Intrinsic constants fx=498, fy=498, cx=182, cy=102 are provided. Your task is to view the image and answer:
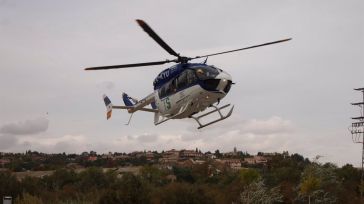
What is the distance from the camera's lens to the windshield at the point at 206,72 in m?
22.2

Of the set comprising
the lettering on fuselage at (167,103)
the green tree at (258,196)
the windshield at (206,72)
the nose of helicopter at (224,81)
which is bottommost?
the green tree at (258,196)

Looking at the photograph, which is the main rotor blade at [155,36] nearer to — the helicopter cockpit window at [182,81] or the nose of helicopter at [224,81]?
the helicopter cockpit window at [182,81]

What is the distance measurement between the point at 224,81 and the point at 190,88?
1.65 m

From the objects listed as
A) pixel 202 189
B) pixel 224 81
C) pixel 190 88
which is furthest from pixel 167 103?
pixel 202 189

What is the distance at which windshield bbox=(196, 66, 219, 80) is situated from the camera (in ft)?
72.8

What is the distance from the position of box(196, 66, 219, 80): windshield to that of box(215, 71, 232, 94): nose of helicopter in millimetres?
207

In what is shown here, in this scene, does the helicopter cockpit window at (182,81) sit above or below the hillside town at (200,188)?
above

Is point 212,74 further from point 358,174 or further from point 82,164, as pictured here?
point 82,164

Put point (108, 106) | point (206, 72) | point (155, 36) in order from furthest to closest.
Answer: point (108, 106)
point (206, 72)
point (155, 36)

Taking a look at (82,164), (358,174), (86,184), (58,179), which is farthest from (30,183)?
(82,164)

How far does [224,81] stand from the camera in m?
22.2

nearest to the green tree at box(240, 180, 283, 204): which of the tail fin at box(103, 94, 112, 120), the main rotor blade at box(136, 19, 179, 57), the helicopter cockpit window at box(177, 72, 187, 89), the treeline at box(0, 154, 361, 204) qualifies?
the treeline at box(0, 154, 361, 204)

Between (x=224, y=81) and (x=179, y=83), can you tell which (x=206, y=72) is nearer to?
(x=224, y=81)

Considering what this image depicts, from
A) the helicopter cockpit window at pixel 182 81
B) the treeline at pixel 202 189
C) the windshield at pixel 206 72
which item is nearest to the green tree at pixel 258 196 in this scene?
the treeline at pixel 202 189
